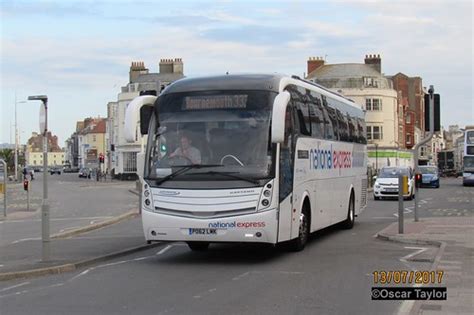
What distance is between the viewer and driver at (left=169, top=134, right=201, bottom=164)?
1284cm

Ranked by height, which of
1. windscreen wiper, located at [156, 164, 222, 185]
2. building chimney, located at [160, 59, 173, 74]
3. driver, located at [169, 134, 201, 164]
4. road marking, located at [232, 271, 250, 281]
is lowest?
road marking, located at [232, 271, 250, 281]

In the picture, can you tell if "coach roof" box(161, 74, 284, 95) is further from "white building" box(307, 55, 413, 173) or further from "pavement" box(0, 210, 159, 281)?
"white building" box(307, 55, 413, 173)

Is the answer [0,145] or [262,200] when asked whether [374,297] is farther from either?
[0,145]

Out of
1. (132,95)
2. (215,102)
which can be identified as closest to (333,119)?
(215,102)

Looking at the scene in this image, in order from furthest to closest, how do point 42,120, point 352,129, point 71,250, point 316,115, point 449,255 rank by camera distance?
1. point 352,129
2. point 316,115
3. point 71,250
4. point 42,120
5. point 449,255

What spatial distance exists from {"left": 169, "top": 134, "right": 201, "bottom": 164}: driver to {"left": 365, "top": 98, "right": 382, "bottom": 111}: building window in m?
74.8

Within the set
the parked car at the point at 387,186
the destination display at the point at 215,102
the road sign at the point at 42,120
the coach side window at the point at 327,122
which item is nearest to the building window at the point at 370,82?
the parked car at the point at 387,186

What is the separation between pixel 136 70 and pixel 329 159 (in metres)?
81.2

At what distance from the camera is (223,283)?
10711mm

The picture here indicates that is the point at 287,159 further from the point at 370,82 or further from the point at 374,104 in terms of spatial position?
the point at 370,82

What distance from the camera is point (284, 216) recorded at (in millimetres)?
12945

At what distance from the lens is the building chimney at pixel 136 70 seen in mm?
94938

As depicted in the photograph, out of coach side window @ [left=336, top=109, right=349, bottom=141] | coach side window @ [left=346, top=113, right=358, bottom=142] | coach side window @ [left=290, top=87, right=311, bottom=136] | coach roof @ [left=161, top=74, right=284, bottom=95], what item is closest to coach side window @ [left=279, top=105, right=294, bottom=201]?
coach side window @ [left=290, top=87, right=311, bottom=136]

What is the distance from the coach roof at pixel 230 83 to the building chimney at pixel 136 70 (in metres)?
81.7
